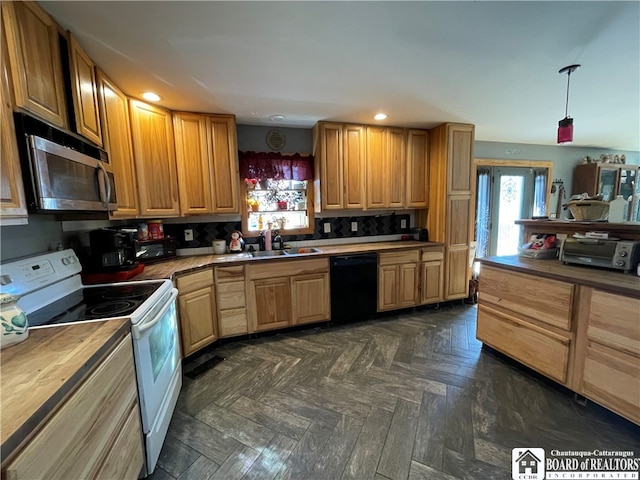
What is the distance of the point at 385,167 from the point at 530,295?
2013 mm

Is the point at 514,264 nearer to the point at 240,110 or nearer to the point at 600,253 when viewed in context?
the point at 600,253

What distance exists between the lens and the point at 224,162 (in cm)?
276

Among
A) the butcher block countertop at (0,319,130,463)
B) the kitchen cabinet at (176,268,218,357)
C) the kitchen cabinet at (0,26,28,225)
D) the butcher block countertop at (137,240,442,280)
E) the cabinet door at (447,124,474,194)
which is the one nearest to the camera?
the butcher block countertop at (0,319,130,463)

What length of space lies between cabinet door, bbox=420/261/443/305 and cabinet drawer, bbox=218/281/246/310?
84.3 inches

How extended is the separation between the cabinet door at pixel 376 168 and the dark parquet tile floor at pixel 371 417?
1713mm

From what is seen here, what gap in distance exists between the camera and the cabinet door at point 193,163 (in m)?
2.57

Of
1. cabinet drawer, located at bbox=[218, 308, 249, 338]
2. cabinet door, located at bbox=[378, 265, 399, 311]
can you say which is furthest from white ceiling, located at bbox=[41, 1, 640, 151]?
cabinet drawer, located at bbox=[218, 308, 249, 338]

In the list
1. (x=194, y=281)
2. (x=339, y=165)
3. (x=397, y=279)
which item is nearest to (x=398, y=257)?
(x=397, y=279)

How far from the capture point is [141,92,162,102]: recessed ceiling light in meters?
2.21

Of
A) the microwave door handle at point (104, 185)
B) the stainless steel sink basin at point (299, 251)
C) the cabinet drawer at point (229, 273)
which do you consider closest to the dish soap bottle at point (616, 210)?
the stainless steel sink basin at point (299, 251)

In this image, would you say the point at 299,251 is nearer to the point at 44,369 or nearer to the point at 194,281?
the point at 194,281

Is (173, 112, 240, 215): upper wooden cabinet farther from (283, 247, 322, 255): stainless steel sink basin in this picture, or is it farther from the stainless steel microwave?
the stainless steel microwave

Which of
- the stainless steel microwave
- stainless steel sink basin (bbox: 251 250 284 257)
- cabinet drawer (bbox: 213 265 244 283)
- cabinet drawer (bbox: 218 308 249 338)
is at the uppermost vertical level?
the stainless steel microwave

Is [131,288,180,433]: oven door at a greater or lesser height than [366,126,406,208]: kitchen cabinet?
lesser
